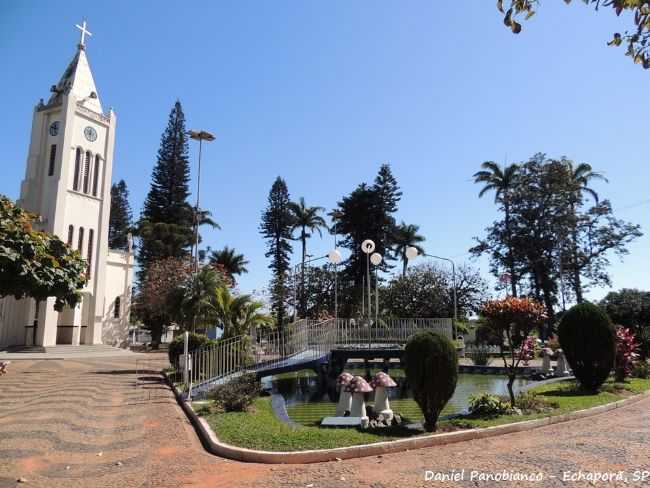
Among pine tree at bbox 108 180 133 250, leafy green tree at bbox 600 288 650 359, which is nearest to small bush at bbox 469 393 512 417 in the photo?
leafy green tree at bbox 600 288 650 359

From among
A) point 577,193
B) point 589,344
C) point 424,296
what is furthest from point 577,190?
point 589,344

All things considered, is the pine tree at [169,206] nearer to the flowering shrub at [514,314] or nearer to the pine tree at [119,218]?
the pine tree at [119,218]

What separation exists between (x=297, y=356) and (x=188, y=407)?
19.4 ft

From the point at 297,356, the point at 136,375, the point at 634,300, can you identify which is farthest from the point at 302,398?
the point at 634,300

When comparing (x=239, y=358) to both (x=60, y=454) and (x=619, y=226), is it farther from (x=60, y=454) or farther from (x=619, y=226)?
(x=619, y=226)

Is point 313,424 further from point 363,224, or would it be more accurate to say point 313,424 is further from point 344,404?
point 363,224

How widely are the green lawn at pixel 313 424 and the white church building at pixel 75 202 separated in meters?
24.7

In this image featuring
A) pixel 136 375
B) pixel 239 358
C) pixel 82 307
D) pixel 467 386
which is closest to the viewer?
pixel 239 358

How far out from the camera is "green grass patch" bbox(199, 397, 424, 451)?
6.70 metres

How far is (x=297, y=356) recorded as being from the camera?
608 inches

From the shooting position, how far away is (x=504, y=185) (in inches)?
1540

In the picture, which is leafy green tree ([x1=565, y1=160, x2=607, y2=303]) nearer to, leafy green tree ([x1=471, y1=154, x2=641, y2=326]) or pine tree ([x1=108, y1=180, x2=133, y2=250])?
leafy green tree ([x1=471, y1=154, x2=641, y2=326])

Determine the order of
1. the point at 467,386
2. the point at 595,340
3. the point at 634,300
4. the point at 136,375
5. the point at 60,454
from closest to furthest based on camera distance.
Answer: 1. the point at 60,454
2. the point at 595,340
3. the point at 467,386
4. the point at 136,375
5. the point at 634,300

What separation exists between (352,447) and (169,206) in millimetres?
43117
